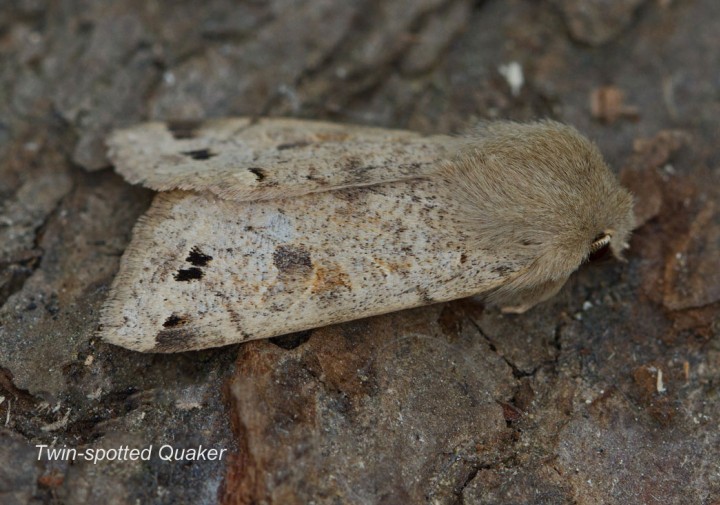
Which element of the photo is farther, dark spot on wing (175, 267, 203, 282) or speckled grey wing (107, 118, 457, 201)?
speckled grey wing (107, 118, 457, 201)

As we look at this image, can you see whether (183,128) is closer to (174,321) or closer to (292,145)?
(292,145)

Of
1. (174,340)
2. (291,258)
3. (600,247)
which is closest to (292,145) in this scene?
(291,258)

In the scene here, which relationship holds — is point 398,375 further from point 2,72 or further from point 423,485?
point 2,72

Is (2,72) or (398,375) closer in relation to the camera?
(398,375)

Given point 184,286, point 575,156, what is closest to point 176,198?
point 184,286

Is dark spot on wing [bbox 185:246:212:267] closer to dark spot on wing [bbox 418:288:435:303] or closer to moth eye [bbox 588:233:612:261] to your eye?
dark spot on wing [bbox 418:288:435:303]

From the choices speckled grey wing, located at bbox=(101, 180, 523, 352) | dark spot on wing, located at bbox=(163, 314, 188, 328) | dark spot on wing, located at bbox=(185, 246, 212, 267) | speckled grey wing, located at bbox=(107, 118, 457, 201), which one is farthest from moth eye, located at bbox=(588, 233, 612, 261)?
dark spot on wing, located at bbox=(163, 314, 188, 328)

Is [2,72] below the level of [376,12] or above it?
above
